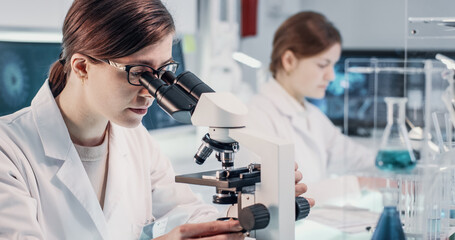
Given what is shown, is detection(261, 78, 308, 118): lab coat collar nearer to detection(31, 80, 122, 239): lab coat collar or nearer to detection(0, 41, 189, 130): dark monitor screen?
detection(0, 41, 189, 130): dark monitor screen

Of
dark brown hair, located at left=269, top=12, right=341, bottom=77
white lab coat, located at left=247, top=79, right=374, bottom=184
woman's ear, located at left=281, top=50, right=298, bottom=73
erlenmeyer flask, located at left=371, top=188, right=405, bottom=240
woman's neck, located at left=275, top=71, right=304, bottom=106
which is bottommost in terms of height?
white lab coat, located at left=247, top=79, right=374, bottom=184

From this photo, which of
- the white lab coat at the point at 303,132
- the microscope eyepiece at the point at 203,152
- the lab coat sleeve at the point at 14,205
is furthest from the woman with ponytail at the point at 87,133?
the white lab coat at the point at 303,132

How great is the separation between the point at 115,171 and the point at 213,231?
0.60 meters

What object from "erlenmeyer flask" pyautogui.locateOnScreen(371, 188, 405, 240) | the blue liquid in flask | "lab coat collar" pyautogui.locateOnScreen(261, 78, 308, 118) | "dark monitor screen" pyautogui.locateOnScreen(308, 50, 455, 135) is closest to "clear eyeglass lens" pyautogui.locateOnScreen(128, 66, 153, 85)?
"erlenmeyer flask" pyautogui.locateOnScreen(371, 188, 405, 240)

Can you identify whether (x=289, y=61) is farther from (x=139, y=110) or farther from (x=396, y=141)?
(x=139, y=110)

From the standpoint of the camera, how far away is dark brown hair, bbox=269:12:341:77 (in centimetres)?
280

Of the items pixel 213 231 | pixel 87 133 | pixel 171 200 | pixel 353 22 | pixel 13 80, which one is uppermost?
pixel 353 22

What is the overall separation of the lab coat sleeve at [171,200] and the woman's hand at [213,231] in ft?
1.51

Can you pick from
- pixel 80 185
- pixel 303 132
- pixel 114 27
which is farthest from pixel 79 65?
pixel 303 132

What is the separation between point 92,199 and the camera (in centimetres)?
156

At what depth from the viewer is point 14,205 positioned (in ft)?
4.23

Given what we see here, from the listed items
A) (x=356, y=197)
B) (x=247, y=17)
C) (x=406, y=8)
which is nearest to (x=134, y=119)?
(x=406, y=8)

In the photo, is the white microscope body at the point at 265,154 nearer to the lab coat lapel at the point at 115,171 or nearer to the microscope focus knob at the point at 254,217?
the microscope focus knob at the point at 254,217

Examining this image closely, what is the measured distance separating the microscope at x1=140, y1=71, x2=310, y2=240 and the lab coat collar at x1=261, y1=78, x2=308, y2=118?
5.54ft
